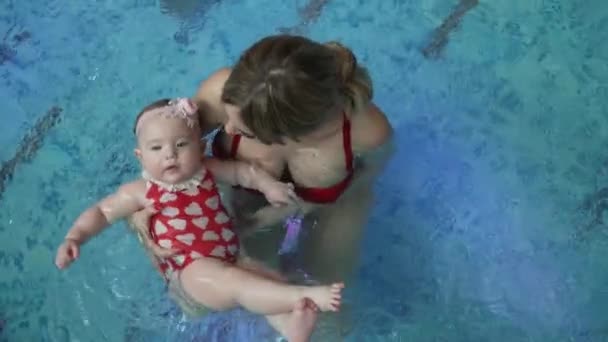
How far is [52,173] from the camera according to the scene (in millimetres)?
2553

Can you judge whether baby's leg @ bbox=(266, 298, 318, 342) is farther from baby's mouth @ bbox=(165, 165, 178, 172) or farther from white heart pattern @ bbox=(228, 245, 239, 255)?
baby's mouth @ bbox=(165, 165, 178, 172)

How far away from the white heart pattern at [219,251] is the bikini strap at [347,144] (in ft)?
1.13

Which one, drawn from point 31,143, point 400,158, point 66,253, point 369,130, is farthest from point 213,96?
point 31,143

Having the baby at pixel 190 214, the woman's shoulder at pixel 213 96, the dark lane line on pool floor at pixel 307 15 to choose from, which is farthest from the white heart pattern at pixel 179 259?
the dark lane line on pool floor at pixel 307 15

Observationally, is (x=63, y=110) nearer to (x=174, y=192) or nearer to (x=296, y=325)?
(x=174, y=192)

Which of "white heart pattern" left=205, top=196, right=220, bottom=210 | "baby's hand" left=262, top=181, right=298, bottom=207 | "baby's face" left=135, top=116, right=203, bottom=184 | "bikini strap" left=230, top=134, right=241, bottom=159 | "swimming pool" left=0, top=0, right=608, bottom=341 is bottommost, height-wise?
"swimming pool" left=0, top=0, right=608, bottom=341

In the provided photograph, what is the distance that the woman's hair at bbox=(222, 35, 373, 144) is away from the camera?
1.41 meters

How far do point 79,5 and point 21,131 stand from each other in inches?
21.6

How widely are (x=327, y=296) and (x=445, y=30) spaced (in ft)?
4.95

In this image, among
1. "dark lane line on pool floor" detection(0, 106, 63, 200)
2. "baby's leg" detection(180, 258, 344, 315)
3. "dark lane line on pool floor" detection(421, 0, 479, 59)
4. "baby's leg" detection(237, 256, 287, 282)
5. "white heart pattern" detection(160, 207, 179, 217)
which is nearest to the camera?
"baby's leg" detection(180, 258, 344, 315)

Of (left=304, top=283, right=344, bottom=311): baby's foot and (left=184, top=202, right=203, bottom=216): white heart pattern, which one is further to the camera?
(left=184, top=202, right=203, bottom=216): white heart pattern

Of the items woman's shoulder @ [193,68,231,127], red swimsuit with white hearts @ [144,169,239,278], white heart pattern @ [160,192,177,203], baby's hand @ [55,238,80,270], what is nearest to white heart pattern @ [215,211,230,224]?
red swimsuit with white hearts @ [144,169,239,278]

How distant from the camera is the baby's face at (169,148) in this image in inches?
64.9

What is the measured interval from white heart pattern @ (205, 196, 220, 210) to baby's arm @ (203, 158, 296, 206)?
48mm
